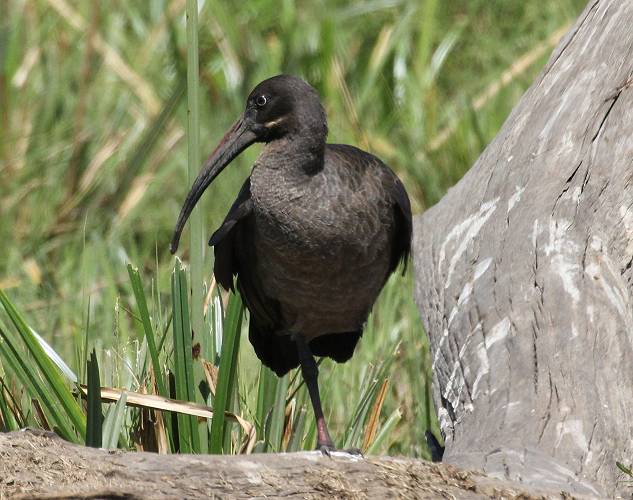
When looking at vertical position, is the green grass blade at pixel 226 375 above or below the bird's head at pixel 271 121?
below

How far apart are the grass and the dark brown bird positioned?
7.1 inches

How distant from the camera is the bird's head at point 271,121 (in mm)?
4633

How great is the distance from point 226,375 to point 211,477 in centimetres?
97

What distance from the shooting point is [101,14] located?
848 cm

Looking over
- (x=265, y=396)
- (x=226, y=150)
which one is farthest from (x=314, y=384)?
(x=226, y=150)

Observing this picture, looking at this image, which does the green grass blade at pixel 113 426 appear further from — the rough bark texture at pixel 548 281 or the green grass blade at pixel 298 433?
the rough bark texture at pixel 548 281

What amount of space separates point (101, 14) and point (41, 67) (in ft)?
2.36

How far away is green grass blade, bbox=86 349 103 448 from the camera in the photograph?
3.76m

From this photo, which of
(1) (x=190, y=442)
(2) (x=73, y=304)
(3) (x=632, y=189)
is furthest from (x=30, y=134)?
(3) (x=632, y=189)

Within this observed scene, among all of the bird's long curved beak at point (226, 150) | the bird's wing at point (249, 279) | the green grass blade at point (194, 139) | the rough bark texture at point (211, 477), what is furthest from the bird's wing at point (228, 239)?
the rough bark texture at point (211, 477)

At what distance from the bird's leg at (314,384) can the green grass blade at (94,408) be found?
769 mm

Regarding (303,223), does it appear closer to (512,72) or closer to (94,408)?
(94,408)

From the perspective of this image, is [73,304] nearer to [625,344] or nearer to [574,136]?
[574,136]

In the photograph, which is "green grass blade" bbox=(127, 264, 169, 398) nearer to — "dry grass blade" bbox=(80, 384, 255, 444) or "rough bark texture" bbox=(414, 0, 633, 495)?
"dry grass blade" bbox=(80, 384, 255, 444)
